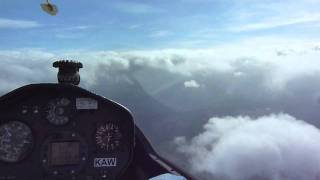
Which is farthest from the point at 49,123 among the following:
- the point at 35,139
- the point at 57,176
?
the point at 57,176

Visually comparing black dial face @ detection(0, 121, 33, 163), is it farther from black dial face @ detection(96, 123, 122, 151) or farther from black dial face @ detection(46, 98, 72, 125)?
black dial face @ detection(96, 123, 122, 151)

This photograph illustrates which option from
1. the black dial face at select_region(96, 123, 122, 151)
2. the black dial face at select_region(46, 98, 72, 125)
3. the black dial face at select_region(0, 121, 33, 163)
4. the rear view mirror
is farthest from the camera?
the black dial face at select_region(96, 123, 122, 151)

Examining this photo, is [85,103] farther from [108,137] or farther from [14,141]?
[14,141]

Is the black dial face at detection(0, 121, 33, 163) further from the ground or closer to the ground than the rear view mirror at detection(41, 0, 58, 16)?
closer to the ground

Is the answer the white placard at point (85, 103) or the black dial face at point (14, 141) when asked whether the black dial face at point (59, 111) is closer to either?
the white placard at point (85, 103)

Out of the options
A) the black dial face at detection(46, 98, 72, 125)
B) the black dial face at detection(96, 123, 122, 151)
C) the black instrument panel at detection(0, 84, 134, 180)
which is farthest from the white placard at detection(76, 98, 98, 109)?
the black dial face at detection(96, 123, 122, 151)

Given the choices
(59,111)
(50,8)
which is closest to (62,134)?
(59,111)
